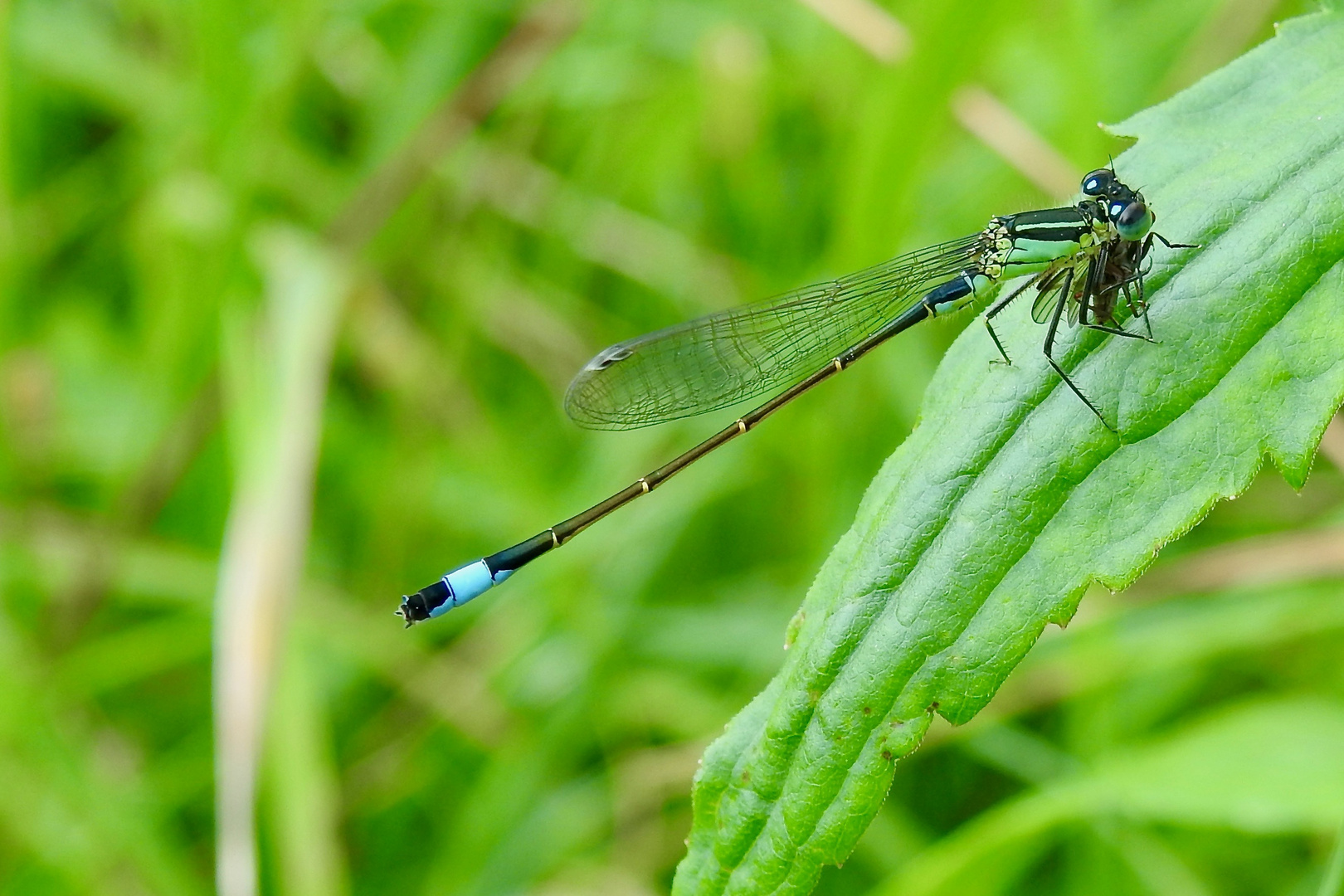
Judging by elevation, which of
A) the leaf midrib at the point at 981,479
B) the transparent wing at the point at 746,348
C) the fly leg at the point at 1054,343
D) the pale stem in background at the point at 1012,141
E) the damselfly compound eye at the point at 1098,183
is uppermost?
the pale stem in background at the point at 1012,141

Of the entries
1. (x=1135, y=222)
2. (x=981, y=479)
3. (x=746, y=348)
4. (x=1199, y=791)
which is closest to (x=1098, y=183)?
(x=1135, y=222)

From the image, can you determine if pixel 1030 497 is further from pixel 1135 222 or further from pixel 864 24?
pixel 864 24

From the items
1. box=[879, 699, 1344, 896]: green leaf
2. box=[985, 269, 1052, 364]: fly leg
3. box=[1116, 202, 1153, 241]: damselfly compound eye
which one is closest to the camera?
box=[985, 269, 1052, 364]: fly leg

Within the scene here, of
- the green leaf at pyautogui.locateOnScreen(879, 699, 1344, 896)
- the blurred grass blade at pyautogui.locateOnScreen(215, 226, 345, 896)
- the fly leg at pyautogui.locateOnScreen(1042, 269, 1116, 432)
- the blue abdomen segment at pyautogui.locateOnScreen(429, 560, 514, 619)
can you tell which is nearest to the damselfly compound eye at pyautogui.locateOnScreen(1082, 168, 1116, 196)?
the fly leg at pyautogui.locateOnScreen(1042, 269, 1116, 432)

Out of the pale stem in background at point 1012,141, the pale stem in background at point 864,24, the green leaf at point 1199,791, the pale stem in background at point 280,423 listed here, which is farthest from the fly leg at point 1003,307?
the pale stem in background at point 280,423

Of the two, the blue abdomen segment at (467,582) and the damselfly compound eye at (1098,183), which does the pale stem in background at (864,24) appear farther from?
the blue abdomen segment at (467,582)

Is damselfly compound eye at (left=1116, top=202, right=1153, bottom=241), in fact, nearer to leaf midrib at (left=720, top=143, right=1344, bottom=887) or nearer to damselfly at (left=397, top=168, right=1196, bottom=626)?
damselfly at (left=397, top=168, right=1196, bottom=626)
